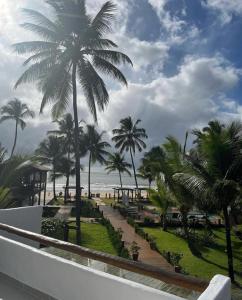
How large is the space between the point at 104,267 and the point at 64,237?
13822 mm

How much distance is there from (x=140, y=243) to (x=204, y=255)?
12.8 feet

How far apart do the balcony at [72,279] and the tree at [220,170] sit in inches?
362

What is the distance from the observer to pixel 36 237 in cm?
475

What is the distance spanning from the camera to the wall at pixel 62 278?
3.46 meters

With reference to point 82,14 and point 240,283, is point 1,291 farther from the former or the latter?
point 82,14

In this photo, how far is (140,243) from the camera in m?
20.7

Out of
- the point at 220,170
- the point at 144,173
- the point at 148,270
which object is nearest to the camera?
the point at 148,270

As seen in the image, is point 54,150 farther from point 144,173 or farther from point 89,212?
point 89,212

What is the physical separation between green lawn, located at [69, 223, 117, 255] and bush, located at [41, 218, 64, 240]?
52.2 inches

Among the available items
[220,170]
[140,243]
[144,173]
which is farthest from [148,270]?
[144,173]

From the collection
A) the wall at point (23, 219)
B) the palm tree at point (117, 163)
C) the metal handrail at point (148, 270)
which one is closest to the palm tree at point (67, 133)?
the palm tree at point (117, 163)

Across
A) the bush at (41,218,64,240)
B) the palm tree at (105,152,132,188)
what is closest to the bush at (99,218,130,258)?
the bush at (41,218,64,240)

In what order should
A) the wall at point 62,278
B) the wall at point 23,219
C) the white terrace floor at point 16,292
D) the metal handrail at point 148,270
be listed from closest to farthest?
1. the metal handrail at point 148,270
2. the wall at point 62,278
3. the white terrace floor at point 16,292
4. the wall at point 23,219

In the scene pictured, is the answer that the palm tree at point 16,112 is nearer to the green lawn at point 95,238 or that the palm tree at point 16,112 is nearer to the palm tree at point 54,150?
the palm tree at point 54,150
